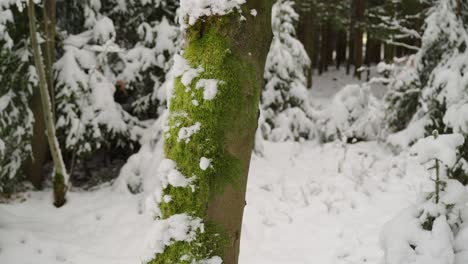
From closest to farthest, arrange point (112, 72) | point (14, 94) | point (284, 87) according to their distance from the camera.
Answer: point (14, 94)
point (112, 72)
point (284, 87)

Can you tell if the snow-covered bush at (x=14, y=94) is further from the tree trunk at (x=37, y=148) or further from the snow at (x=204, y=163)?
the snow at (x=204, y=163)

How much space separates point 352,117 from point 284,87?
80.5 inches

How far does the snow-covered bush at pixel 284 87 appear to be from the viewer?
430 inches

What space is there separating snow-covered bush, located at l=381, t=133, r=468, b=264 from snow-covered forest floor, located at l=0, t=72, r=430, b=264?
3.72 feet

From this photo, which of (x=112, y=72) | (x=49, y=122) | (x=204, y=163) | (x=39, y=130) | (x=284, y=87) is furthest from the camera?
(x=284, y=87)

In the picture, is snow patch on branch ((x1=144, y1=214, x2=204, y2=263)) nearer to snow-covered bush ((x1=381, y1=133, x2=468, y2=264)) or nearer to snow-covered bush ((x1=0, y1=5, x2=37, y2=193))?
snow-covered bush ((x1=381, y1=133, x2=468, y2=264))

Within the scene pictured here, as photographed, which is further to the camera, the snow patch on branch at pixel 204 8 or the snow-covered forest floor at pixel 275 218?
the snow-covered forest floor at pixel 275 218

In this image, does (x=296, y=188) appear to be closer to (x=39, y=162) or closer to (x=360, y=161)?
(x=360, y=161)

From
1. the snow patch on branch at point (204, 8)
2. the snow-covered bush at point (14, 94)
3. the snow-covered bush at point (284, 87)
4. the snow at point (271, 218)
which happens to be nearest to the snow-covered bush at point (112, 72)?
the snow-covered bush at point (14, 94)

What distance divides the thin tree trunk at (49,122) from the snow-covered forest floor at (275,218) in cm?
29

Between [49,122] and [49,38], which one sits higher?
[49,38]

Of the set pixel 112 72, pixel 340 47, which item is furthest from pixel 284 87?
pixel 340 47

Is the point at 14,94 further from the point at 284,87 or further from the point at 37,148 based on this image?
the point at 284,87

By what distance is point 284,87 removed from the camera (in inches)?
442
